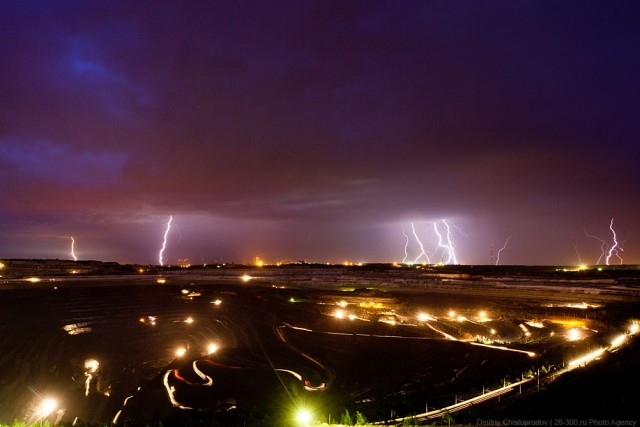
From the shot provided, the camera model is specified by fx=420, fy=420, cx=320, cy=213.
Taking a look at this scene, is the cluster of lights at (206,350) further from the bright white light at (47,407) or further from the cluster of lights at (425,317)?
the cluster of lights at (425,317)

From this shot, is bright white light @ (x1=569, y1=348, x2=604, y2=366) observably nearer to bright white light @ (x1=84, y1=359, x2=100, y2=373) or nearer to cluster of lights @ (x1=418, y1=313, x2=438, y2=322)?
cluster of lights @ (x1=418, y1=313, x2=438, y2=322)

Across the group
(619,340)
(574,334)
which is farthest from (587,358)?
(574,334)

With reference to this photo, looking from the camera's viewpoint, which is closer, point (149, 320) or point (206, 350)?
point (206, 350)

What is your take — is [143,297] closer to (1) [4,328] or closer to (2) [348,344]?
(1) [4,328]

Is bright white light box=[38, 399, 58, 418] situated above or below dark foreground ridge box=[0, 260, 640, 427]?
below

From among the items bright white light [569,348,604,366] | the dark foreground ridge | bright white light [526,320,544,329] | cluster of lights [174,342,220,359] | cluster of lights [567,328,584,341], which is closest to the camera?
the dark foreground ridge

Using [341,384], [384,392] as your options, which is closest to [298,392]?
[341,384]

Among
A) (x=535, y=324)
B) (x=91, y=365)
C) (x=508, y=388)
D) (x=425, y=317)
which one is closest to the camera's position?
(x=508, y=388)

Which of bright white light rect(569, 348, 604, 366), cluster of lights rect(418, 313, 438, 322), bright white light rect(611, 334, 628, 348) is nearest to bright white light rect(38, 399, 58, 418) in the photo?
bright white light rect(569, 348, 604, 366)

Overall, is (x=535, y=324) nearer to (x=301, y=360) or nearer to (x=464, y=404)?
(x=301, y=360)
